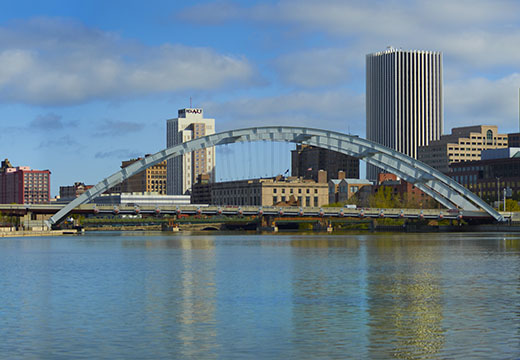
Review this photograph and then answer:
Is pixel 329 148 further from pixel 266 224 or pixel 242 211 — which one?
pixel 266 224

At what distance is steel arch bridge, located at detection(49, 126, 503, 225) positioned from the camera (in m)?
124

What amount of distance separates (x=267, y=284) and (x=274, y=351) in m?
17.4

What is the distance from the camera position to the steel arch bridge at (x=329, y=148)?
4899 inches

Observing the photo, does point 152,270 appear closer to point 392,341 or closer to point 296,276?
point 296,276

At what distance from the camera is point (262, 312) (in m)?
28.7

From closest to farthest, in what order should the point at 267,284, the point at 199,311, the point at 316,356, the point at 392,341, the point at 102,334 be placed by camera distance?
the point at 316,356, the point at 392,341, the point at 102,334, the point at 199,311, the point at 267,284

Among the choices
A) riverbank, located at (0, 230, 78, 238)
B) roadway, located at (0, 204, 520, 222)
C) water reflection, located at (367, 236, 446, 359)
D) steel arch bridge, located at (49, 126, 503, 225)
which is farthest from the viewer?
roadway, located at (0, 204, 520, 222)

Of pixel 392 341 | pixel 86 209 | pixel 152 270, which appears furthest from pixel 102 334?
pixel 86 209

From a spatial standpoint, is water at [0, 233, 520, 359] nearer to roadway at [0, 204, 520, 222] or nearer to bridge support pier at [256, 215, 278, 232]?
roadway at [0, 204, 520, 222]

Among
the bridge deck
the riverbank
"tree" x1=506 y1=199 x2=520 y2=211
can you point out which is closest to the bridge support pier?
the bridge deck

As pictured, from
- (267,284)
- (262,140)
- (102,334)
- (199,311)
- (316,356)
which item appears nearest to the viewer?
(316,356)

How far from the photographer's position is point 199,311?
29.2 metres

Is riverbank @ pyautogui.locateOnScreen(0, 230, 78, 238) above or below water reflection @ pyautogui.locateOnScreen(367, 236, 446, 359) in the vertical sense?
above

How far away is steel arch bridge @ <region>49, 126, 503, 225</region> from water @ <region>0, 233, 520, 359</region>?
244 ft
